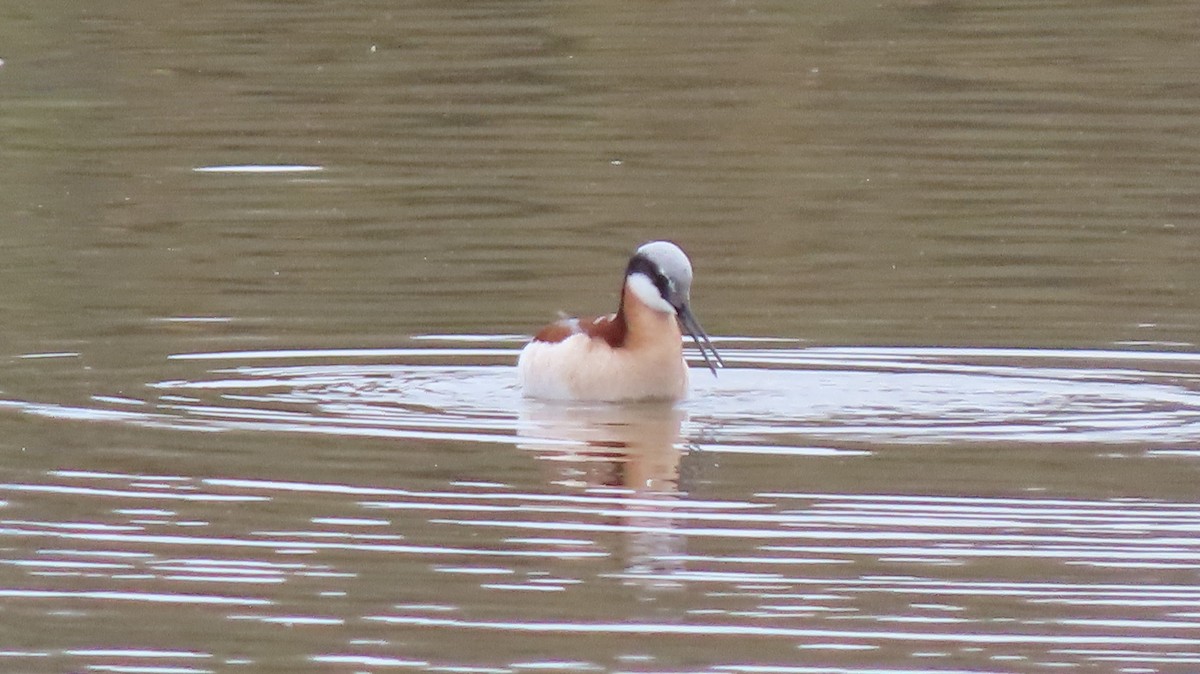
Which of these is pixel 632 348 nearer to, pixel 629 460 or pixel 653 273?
pixel 653 273

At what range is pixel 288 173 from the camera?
20.5 m

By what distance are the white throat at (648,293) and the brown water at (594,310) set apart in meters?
0.47

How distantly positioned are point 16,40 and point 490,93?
5266 mm

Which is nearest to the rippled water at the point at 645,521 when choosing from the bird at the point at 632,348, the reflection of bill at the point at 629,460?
the reflection of bill at the point at 629,460

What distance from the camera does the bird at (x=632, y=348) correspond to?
46.1ft

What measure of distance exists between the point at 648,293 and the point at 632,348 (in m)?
0.38

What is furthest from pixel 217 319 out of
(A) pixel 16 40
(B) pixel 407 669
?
(A) pixel 16 40

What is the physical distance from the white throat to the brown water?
469 millimetres

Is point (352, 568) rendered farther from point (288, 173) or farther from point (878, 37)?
point (878, 37)

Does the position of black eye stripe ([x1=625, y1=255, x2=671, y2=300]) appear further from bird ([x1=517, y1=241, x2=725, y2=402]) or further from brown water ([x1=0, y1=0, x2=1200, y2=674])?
brown water ([x1=0, y1=0, x2=1200, y2=674])

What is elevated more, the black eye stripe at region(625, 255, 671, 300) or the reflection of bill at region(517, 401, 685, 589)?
the black eye stripe at region(625, 255, 671, 300)

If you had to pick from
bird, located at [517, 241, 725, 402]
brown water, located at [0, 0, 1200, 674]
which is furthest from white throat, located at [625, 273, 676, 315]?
brown water, located at [0, 0, 1200, 674]

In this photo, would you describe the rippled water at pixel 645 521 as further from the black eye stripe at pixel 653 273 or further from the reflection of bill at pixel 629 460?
the black eye stripe at pixel 653 273

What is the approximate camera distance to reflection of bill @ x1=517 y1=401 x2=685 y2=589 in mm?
10523
